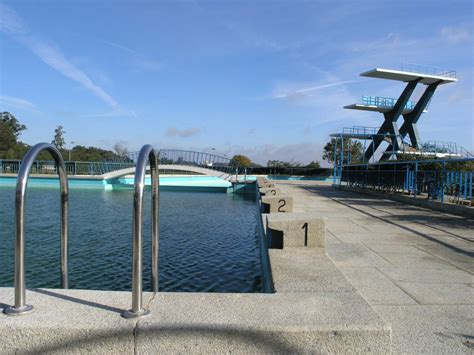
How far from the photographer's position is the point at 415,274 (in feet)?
15.8

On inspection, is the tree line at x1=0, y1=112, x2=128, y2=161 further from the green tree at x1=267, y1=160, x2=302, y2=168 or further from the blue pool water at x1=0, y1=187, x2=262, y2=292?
the blue pool water at x1=0, y1=187, x2=262, y2=292

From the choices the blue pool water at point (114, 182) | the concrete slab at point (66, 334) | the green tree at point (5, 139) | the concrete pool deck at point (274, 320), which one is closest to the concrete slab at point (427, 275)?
the concrete pool deck at point (274, 320)

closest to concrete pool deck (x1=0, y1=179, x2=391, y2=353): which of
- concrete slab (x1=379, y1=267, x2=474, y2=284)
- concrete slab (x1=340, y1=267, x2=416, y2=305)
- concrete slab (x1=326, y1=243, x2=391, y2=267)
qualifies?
concrete slab (x1=340, y1=267, x2=416, y2=305)

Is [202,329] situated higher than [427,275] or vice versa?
[202,329]

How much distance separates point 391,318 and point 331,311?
1.14 meters

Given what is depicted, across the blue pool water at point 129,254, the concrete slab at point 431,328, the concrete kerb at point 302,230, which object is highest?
the concrete kerb at point 302,230

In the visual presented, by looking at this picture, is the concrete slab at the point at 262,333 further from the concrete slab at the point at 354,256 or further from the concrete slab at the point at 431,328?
the concrete slab at the point at 354,256

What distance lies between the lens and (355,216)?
35.5 feet

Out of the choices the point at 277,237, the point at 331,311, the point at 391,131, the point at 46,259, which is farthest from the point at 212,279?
the point at 391,131

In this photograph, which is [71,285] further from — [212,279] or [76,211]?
[76,211]

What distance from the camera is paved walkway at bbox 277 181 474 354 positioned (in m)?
3.04

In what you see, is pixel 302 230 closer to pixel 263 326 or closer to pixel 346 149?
pixel 263 326

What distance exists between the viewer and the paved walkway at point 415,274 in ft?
9.96

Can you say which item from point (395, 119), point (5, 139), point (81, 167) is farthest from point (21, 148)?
point (395, 119)
